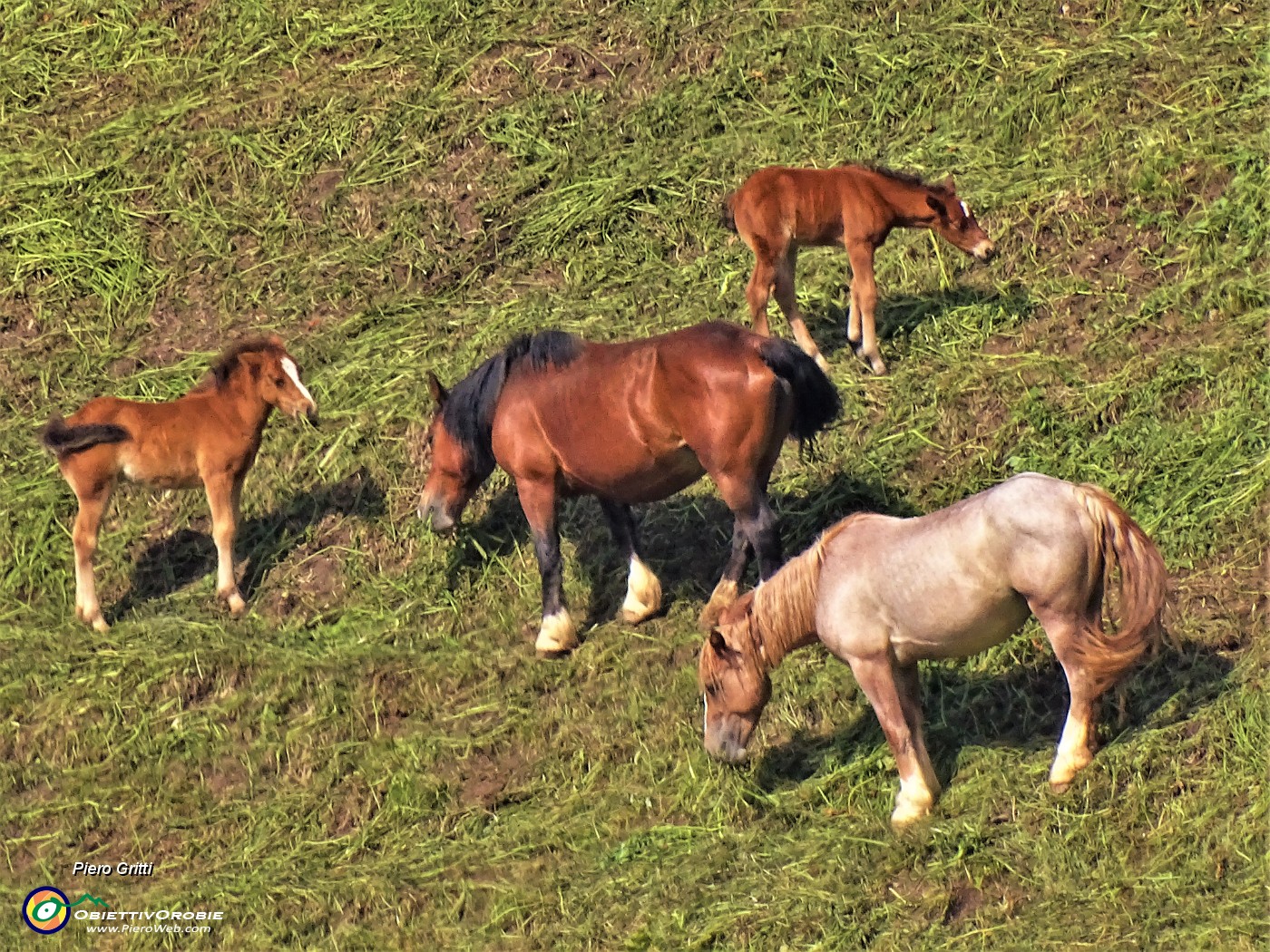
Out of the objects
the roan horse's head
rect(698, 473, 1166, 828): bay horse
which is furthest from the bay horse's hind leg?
the roan horse's head

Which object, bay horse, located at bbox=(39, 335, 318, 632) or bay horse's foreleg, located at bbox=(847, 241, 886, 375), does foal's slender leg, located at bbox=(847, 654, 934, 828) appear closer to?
bay horse's foreleg, located at bbox=(847, 241, 886, 375)

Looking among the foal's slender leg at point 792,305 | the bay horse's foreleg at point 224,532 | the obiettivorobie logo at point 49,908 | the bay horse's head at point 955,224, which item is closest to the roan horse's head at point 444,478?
the bay horse's foreleg at point 224,532

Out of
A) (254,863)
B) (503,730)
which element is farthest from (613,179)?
(254,863)

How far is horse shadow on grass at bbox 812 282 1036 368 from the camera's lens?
1202 centimetres

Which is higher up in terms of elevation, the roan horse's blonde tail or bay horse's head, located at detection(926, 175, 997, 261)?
the roan horse's blonde tail

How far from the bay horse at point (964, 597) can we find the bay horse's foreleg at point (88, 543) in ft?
16.0

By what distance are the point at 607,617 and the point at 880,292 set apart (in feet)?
12.1

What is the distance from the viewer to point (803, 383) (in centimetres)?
920

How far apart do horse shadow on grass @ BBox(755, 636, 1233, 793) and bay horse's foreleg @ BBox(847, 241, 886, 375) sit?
131 inches

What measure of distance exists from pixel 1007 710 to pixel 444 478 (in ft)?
12.7

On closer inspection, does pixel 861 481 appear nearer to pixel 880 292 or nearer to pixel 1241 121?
pixel 880 292

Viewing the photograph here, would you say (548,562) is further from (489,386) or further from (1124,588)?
(1124,588)

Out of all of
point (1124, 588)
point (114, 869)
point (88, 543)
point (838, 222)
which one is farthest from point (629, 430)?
point (88, 543)

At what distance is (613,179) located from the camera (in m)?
14.5
